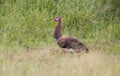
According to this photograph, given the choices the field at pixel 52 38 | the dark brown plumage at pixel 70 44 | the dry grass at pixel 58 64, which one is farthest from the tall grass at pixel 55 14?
the dry grass at pixel 58 64

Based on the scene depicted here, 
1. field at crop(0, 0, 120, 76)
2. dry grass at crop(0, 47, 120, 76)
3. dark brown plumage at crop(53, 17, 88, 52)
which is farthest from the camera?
dark brown plumage at crop(53, 17, 88, 52)

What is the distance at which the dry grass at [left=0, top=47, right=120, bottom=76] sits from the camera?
23.2ft

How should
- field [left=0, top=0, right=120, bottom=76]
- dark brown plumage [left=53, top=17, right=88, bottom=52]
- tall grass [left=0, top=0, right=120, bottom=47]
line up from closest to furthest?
field [left=0, top=0, right=120, bottom=76], dark brown plumage [left=53, top=17, right=88, bottom=52], tall grass [left=0, top=0, right=120, bottom=47]

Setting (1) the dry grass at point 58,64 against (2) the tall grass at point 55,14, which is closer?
(1) the dry grass at point 58,64

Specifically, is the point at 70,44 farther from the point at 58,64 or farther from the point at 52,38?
the point at 58,64

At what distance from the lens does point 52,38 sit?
1132cm

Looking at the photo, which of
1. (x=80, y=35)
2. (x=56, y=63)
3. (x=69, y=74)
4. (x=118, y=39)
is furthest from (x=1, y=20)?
(x=69, y=74)

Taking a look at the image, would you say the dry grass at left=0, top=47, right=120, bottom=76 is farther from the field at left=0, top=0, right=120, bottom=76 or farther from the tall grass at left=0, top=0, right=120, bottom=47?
the tall grass at left=0, top=0, right=120, bottom=47

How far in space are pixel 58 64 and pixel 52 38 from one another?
347 centimetres

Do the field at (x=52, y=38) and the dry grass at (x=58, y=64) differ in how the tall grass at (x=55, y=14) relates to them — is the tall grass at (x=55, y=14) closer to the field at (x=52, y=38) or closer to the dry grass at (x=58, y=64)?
the field at (x=52, y=38)

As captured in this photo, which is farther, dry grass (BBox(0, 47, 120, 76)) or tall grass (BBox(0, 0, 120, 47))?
tall grass (BBox(0, 0, 120, 47))

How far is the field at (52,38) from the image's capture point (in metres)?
7.43

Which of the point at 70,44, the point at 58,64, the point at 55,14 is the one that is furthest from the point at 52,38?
the point at 58,64

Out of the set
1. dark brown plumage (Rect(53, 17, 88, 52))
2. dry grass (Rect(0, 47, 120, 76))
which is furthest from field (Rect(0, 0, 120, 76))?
dark brown plumage (Rect(53, 17, 88, 52))
